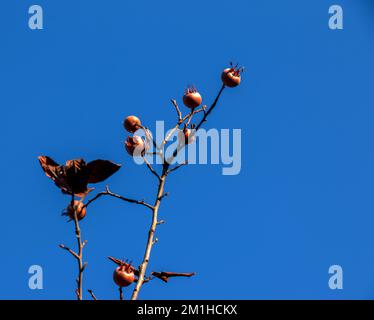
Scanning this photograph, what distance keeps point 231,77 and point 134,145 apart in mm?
686

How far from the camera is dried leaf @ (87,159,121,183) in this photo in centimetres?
269

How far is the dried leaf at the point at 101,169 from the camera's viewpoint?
2.69 metres

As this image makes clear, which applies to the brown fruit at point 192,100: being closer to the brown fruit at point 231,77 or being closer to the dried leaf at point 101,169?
the brown fruit at point 231,77

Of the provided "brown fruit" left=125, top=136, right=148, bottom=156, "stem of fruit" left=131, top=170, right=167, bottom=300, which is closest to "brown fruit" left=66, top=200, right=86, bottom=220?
"stem of fruit" left=131, top=170, right=167, bottom=300

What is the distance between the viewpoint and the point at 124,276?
2836mm

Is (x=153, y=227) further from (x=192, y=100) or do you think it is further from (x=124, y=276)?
(x=192, y=100)

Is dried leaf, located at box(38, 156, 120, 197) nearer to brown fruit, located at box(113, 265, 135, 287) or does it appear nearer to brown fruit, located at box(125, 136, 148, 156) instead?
brown fruit, located at box(113, 265, 135, 287)

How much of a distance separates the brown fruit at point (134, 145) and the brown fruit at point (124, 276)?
0.70m

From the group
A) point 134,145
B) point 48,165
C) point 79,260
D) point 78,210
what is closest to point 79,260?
point 79,260

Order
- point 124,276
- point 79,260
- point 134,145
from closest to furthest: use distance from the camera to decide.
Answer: point 79,260
point 124,276
point 134,145

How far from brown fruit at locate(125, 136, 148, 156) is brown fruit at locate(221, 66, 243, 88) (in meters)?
0.61

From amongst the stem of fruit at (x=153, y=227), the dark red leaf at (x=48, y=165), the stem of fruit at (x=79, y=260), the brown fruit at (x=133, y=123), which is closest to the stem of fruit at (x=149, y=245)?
the stem of fruit at (x=153, y=227)
